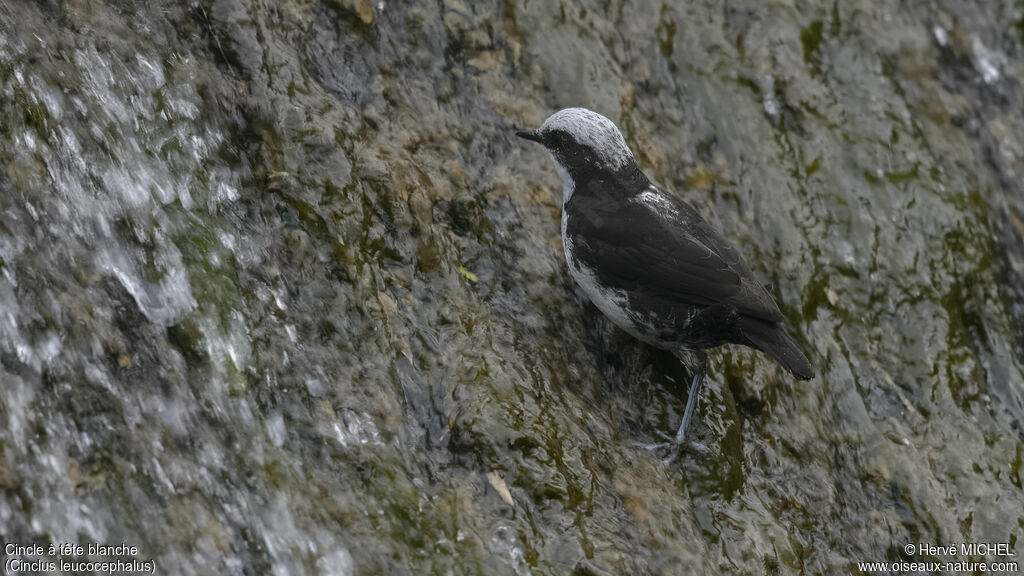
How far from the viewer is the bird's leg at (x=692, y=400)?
216 inches

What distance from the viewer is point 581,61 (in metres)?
7.11

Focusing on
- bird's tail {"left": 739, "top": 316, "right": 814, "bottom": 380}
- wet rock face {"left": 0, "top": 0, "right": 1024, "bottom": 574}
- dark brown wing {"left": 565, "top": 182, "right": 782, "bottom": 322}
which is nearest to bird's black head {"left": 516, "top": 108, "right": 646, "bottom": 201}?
dark brown wing {"left": 565, "top": 182, "right": 782, "bottom": 322}

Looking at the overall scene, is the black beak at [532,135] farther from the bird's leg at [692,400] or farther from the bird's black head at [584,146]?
the bird's leg at [692,400]

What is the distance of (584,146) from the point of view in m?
5.97

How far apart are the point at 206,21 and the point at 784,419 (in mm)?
4427

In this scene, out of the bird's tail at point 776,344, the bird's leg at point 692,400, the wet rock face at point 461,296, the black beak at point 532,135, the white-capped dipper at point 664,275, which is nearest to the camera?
the wet rock face at point 461,296

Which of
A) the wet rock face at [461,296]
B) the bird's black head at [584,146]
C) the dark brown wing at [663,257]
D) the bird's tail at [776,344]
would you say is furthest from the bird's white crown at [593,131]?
the bird's tail at [776,344]

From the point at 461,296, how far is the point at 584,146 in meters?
1.29

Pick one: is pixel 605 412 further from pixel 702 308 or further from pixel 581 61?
pixel 581 61

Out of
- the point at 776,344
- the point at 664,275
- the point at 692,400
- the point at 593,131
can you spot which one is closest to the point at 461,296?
the point at 664,275

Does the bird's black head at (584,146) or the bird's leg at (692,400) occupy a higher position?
the bird's black head at (584,146)

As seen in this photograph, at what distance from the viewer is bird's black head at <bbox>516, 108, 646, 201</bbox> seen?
5.97 meters

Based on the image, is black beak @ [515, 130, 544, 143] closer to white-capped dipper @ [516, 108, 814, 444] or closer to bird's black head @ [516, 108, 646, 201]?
bird's black head @ [516, 108, 646, 201]

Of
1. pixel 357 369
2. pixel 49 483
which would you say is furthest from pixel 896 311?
pixel 49 483
